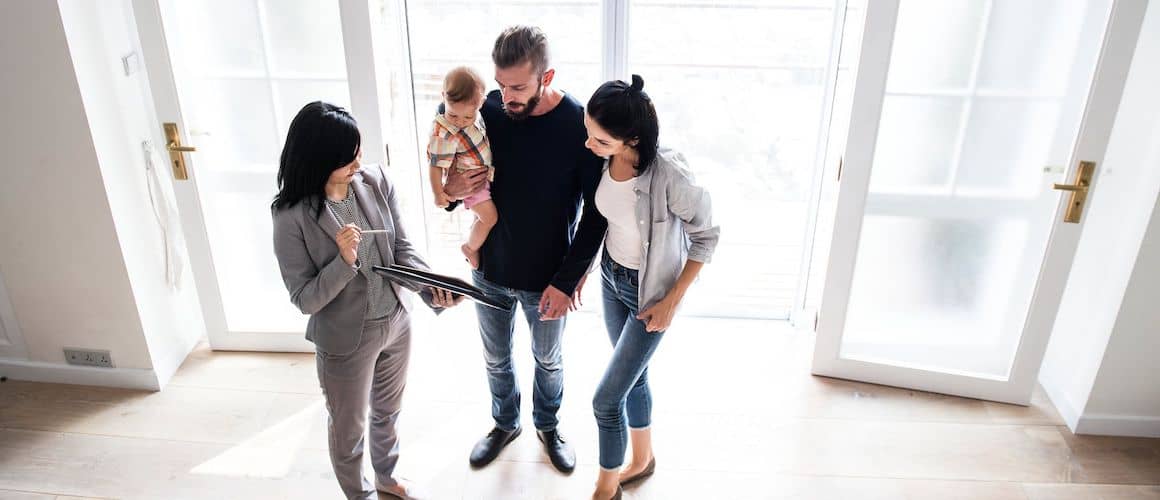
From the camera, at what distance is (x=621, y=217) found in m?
1.95

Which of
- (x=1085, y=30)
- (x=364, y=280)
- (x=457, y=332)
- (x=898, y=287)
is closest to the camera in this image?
(x=364, y=280)

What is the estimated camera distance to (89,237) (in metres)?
2.58

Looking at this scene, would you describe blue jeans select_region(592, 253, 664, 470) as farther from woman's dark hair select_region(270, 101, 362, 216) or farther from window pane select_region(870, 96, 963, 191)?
window pane select_region(870, 96, 963, 191)

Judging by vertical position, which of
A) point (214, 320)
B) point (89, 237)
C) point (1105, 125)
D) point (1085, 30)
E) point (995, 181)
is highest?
point (1085, 30)

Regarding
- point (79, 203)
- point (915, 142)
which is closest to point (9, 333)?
point (79, 203)

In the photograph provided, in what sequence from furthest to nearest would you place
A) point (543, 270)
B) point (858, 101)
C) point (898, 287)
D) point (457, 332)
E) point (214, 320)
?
point (457, 332) < point (214, 320) < point (898, 287) < point (858, 101) < point (543, 270)

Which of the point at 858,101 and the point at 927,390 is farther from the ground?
the point at 858,101

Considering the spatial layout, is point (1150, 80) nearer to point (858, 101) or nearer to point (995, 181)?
point (995, 181)

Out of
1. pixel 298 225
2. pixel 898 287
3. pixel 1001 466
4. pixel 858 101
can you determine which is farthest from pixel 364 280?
pixel 1001 466

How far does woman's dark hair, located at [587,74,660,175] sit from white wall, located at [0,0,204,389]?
1.69 metres

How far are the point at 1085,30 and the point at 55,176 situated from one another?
3.20 meters

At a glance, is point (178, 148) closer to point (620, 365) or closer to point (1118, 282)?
point (620, 365)

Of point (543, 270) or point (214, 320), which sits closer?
point (543, 270)

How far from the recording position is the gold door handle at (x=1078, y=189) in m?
2.38
